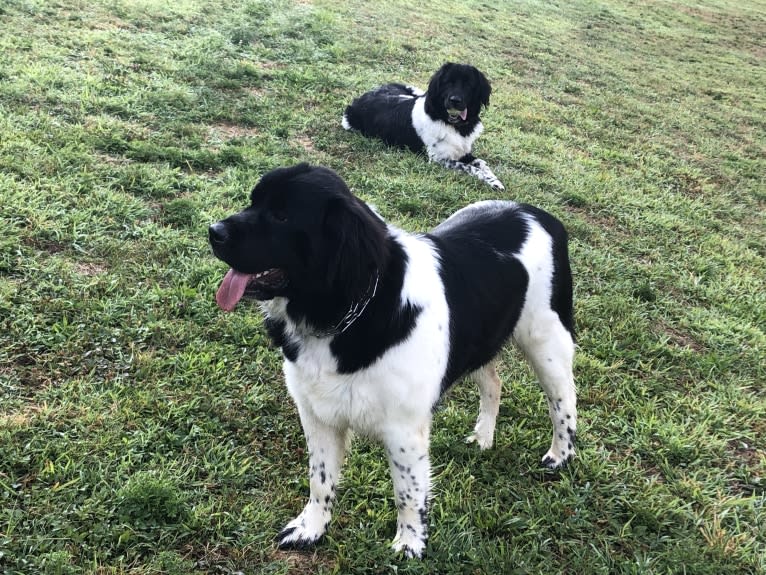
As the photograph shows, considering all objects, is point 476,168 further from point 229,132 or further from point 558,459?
point 558,459

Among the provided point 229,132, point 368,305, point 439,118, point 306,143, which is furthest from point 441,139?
point 368,305

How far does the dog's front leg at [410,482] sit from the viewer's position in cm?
235

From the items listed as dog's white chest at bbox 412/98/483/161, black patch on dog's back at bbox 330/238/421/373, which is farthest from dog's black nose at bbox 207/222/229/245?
dog's white chest at bbox 412/98/483/161

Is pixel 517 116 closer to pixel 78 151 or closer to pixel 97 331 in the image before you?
pixel 78 151

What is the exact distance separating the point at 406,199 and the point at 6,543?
403 centimetres

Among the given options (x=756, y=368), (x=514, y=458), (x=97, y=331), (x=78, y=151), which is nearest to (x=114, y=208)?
(x=78, y=151)

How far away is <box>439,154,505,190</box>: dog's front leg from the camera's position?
6.28 m

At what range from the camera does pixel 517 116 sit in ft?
28.3

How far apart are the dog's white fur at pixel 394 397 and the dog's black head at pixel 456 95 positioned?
4.38 metres

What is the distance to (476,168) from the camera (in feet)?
21.3

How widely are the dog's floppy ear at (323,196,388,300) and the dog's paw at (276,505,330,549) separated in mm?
1035

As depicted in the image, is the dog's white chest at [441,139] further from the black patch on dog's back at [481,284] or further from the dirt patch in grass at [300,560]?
the dirt patch in grass at [300,560]

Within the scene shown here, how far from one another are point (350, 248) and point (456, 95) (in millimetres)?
5205

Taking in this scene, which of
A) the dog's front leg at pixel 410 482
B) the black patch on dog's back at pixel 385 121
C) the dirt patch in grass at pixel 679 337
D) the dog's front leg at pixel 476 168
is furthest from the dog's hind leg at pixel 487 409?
the black patch on dog's back at pixel 385 121
